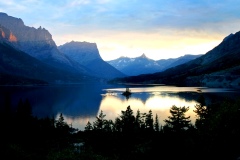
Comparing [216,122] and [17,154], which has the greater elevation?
[216,122]

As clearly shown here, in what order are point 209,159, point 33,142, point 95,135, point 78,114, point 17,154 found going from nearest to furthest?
point 209,159
point 17,154
point 33,142
point 95,135
point 78,114

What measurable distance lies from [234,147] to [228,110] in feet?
42.0

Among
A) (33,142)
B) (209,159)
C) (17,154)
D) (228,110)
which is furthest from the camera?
(33,142)

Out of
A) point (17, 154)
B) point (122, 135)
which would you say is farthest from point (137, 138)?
point (17, 154)

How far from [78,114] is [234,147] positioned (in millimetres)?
133504

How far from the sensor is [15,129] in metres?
97.2

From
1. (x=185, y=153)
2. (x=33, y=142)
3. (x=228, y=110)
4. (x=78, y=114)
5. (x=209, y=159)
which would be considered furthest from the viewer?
(x=78, y=114)

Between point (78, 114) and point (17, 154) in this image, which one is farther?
point (78, 114)

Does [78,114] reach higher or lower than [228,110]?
lower

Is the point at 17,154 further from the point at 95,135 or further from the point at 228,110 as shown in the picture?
the point at 95,135

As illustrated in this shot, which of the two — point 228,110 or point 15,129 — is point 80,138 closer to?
point 15,129

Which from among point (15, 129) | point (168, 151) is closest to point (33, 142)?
point (15, 129)

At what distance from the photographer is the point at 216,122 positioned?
2058 inches

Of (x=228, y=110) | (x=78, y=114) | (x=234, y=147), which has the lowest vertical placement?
(x=78, y=114)
